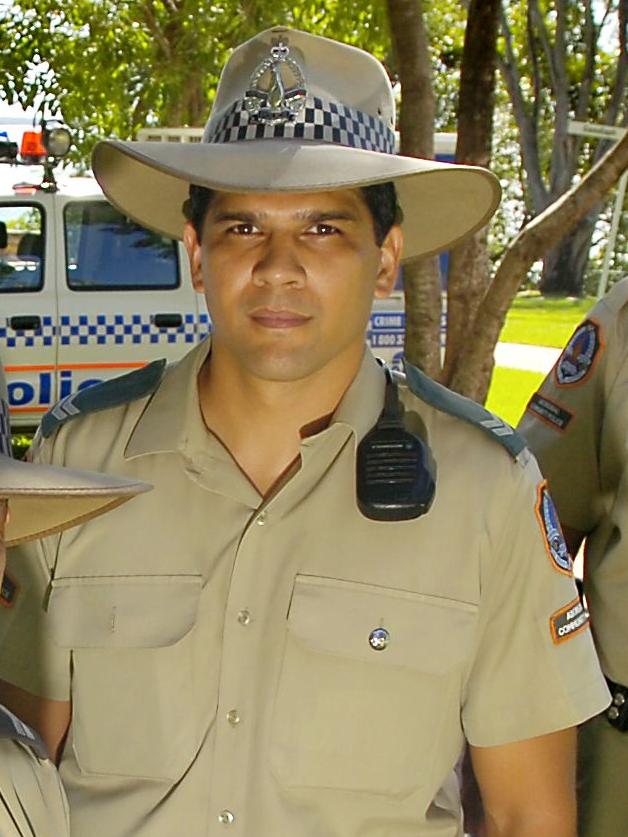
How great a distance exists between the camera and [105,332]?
312 inches

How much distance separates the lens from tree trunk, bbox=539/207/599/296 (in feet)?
81.8

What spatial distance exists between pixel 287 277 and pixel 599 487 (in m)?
0.87

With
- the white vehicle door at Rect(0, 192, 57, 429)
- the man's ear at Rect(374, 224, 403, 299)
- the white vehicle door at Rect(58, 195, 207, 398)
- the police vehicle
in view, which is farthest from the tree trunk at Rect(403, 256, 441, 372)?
the white vehicle door at Rect(0, 192, 57, 429)

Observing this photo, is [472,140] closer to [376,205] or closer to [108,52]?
[376,205]

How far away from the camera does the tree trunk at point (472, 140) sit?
381 cm

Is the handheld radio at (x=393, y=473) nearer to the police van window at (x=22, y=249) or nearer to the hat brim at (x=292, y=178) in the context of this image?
the hat brim at (x=292, y=178)

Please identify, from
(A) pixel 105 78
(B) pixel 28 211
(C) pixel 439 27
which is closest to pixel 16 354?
(B) pixel 28 211

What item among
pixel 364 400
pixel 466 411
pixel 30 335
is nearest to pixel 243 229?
pixel 364 400

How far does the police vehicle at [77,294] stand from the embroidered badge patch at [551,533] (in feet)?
20.0

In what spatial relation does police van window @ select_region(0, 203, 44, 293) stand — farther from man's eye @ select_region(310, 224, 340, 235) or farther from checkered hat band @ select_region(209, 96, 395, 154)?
man's eye @ select_region(310, 224, 340, 235)

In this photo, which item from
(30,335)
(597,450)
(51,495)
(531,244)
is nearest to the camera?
(51,495)

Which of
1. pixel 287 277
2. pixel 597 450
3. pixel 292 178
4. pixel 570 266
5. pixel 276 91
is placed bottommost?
pixel 570 266

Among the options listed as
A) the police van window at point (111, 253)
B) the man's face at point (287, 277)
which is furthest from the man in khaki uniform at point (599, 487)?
→ the police van window at point (111, 253)

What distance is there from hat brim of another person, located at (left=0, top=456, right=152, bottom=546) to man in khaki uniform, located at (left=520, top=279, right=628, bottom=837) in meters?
0.97
